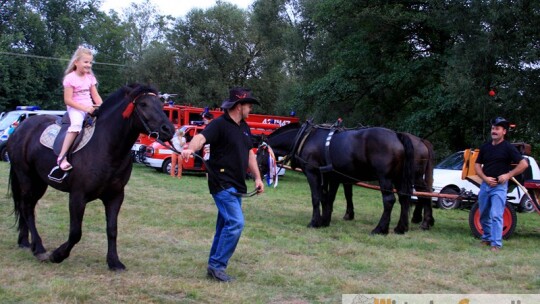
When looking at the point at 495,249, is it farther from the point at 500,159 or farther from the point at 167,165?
the point at 167,165

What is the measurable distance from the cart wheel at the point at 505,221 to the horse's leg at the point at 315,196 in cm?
258

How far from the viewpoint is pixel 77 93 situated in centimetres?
621

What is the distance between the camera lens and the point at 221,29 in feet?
121

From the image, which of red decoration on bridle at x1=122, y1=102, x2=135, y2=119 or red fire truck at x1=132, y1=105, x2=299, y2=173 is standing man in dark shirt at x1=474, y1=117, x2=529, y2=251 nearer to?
red decoration on bridle at x1=122, y1=102, x2=135, y2=119

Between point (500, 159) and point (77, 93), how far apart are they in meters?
6.08

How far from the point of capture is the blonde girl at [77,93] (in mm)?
6016

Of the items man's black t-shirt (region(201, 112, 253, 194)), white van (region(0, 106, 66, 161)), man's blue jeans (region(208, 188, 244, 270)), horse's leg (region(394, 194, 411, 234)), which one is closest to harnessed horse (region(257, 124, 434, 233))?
horse's leg (region(394, 194, 411, 234))

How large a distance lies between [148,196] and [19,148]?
6170 mm

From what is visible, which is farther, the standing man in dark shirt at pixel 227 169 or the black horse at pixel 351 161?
the black horse at pixel 351 161

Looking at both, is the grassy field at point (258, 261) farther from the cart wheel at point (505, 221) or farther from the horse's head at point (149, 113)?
the horse's head at point (149, 113)

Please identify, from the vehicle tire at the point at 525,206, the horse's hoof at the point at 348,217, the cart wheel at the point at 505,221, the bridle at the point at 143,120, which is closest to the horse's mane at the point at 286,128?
the horse's hoof at the point at 348,217

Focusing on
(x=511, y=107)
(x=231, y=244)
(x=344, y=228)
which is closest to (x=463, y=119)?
(x=511, y=107)

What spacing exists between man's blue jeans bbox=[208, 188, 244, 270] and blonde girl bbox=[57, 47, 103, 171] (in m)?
1.73

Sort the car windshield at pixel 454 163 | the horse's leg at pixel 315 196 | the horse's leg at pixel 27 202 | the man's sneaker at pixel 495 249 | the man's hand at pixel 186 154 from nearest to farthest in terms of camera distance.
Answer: the man's hand at pixel 186 154 → the horse's leg at pixel 27 202 → the man's sneaker at pixel 495 249 → the horse's leg at pixel 315 196 → the car windshield at pixel 454 163
